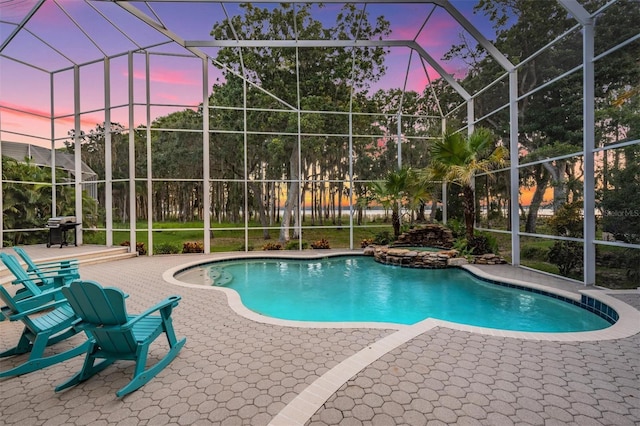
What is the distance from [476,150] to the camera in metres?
8.87

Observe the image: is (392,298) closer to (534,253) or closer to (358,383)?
(358,383)

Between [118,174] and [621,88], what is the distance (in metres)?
13.0

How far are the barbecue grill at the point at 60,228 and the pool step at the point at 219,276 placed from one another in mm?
5343

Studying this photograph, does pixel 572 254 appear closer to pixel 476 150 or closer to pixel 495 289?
pixel 495 289

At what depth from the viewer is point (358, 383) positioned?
8.62 feet

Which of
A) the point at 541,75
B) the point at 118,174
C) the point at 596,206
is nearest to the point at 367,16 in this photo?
the point at 541,75

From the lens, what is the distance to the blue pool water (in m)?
5.23

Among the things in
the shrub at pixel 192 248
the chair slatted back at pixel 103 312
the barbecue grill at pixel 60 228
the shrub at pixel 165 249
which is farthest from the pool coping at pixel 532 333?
the barbecue grill at pixel 60 228

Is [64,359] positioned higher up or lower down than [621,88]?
lower down

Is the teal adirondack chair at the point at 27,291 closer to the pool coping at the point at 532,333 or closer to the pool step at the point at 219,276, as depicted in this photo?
the pool coping at the point at 532,333

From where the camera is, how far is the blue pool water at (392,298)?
5.23 m

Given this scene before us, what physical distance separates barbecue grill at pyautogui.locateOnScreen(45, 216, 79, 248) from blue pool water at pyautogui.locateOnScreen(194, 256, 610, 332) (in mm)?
5023

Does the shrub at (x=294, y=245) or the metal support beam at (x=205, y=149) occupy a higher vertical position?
the metal support beam at (x=205, y=149)

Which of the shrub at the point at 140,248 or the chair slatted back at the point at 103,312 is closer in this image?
the chair slatted back at the point at 103,312
